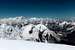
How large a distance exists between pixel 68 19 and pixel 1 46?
0.96m

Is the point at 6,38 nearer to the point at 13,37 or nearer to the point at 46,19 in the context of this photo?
the point at 13,37

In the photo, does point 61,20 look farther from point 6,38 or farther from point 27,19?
point 6,38

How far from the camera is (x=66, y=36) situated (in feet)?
6.55

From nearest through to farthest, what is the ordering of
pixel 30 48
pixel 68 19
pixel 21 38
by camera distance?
pixel 30 48 → pixel 68 19 → pixel 21 38

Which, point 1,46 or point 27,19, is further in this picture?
point 27,19

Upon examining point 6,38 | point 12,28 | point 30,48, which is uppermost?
point 12,28

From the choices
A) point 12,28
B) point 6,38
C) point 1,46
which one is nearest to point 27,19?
point 12,28

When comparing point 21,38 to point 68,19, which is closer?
point 68,19

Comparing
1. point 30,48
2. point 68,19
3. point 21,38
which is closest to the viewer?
point 30,48

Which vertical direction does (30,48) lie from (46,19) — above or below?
below

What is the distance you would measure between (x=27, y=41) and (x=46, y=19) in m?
0.42

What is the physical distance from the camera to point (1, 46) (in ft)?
5.92

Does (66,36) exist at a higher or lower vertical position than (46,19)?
lower

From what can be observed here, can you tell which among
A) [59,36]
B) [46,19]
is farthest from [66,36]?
[46,19]
